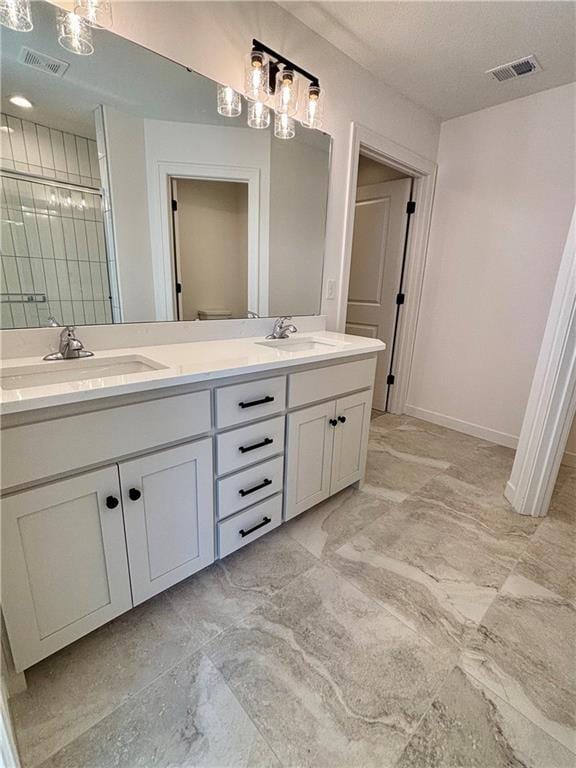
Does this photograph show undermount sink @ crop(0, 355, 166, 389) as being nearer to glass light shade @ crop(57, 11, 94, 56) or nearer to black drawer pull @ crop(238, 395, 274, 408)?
black drawer pull @ crop(238, 395, 274, 408)

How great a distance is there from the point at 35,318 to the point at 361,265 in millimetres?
2823

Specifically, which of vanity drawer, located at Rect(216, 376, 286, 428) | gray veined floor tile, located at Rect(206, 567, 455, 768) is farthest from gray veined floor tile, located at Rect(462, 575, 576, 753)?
vanity drawer, located at Rect(216, 376, 286, 428)

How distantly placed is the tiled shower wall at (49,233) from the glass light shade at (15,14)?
259 millimetres

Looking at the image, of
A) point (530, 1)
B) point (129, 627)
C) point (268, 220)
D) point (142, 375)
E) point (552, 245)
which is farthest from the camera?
point (552, 245)

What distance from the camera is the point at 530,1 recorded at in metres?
1.62

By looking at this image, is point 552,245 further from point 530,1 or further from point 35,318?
point 35,318

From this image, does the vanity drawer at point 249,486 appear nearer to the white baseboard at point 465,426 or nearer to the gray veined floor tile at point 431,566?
the gray veined floor tile at point 431,566

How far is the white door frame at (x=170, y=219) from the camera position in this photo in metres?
1.54

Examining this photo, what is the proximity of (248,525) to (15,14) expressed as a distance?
1.91 m

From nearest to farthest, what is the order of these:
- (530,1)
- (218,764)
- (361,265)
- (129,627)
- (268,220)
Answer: (218,764)
(129,627)
(530,1)
(268,220)
(361,265)

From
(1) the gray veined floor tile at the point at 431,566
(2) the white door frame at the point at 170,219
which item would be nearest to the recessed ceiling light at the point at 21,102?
(2) the white door frame at the point at 170,219

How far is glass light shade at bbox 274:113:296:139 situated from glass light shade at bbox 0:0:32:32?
3.44 feet

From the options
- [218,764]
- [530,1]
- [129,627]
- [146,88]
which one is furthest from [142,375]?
[530,1]

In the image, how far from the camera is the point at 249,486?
1.47 m
